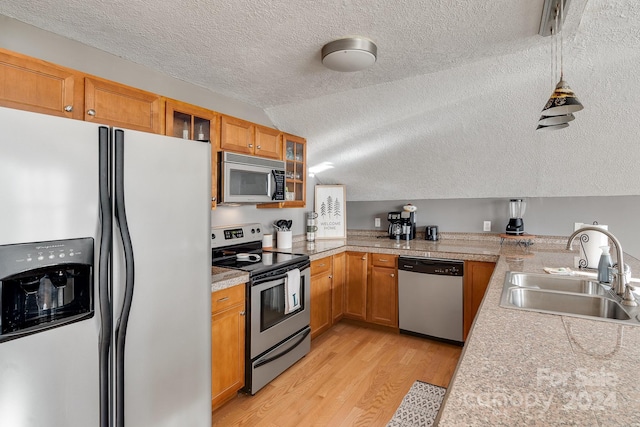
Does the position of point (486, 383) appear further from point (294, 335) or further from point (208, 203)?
point (294, 335)

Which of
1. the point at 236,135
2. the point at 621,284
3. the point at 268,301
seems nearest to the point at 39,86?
the point at 236,135

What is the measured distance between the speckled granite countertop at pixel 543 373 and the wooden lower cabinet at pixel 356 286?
204cm

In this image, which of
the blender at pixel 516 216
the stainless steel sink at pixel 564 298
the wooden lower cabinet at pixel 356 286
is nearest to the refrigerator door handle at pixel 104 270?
the stainless steel sink at pixel 564 298

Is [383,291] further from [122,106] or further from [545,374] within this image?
[122,106]

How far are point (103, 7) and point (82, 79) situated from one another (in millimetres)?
390

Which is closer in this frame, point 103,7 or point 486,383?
point 486,383

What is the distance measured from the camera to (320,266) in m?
3.28

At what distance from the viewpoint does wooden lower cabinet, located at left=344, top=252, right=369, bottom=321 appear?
3.62 m

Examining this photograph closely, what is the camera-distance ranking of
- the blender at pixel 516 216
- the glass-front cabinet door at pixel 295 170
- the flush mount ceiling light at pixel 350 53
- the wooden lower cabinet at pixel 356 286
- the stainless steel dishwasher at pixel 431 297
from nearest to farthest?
the flush mount ceiling light at pixel 350 53
the stainless steel dishwasher at pixel 431 297
the blender at pixel 516 216
the glass-front cabinet door at pixel 295 170
the wooden lower cabinet at pixel 356 286

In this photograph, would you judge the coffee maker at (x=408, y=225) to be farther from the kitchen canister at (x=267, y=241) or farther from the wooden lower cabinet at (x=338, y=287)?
the kitchen canister at (x=267, y=241)

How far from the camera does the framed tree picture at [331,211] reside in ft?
13.8

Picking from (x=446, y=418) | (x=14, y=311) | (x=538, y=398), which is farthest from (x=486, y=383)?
(x=14, y=311)

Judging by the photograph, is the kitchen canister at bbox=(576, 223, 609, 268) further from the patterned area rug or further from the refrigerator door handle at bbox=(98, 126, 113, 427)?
the refrigerator door handle at bbox=(98, 126, 113, 427)

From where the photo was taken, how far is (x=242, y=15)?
69.9 inches
